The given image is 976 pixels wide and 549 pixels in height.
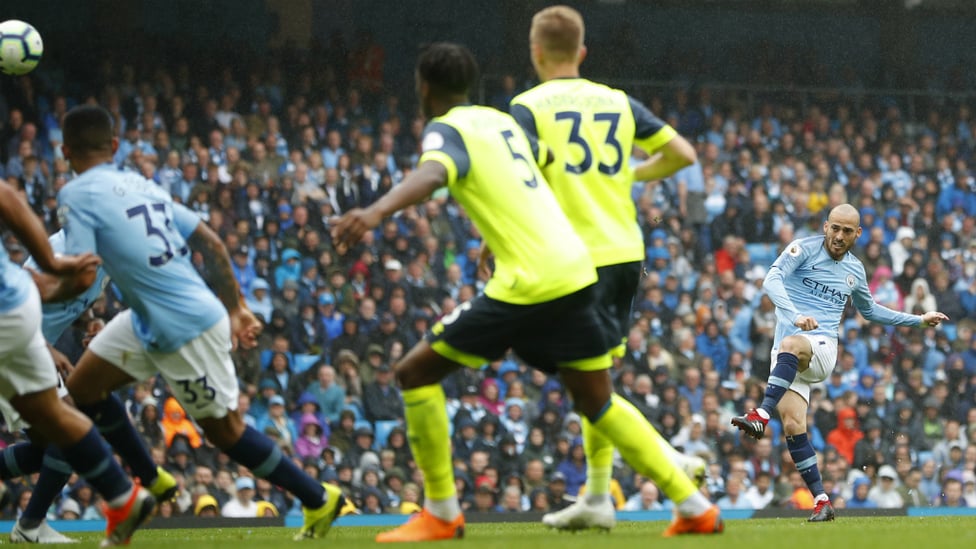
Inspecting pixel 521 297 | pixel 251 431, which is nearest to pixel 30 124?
pixel 251 431

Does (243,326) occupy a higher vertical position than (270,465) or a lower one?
higher

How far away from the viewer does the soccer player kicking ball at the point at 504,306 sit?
5.94 m

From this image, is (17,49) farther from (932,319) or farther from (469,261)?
(469,261)

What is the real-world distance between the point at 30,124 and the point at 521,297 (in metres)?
11.9

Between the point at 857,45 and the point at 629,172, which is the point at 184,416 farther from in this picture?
the point at 857,45

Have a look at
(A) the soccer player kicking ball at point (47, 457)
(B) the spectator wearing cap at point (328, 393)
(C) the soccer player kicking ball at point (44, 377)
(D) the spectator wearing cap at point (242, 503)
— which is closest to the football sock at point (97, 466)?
(C) the soccer player kicking ball at point (44, 377)

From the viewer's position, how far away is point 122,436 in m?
7.44

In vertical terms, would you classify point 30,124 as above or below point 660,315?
above

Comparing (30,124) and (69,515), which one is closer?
(69,515)

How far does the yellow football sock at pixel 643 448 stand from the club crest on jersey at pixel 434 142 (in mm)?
1403

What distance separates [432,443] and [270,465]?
1056mm

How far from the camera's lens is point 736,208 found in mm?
18875

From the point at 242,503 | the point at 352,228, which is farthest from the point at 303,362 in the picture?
the point at 352,228

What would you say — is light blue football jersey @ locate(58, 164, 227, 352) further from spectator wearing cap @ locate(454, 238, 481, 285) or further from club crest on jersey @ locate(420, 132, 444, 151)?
spectator wearing cap @ locate(454, 238, 481, 285)
